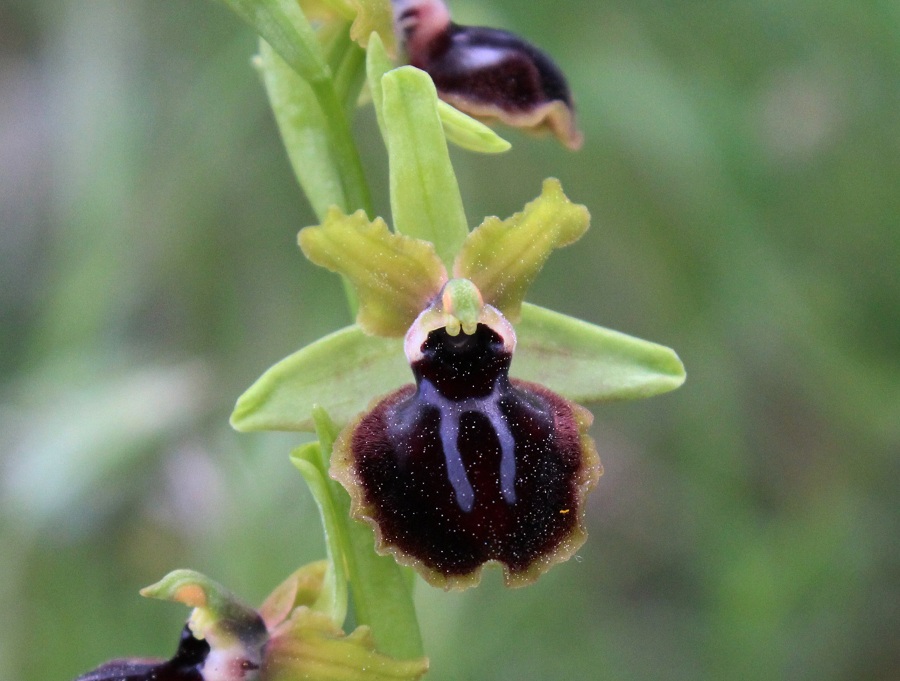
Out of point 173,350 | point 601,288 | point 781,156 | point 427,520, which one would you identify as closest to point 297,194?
point 173,350

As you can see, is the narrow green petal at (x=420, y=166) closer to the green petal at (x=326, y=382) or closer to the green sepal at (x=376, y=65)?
the green sepal at (x=376, y=65)

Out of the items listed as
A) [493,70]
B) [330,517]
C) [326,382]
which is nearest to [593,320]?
[493,70]

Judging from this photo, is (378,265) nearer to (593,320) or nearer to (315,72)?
(315,72)

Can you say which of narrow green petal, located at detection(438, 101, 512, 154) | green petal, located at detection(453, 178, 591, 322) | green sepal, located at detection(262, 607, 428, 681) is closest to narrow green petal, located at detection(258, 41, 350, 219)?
narrow green petal, located at detection(438, 101, 512, 154)

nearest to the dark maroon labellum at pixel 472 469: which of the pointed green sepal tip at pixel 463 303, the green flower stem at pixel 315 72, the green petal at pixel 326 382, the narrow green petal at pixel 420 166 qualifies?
the pointed green sepal tip at pixel 463 303

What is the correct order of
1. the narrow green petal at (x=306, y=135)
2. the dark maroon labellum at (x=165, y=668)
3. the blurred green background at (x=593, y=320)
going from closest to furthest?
the dark maroon labellum at (x=165, y=668) < the narrow green petal at (x=306, y=135) < the blurred green background at (x=593, y=320)

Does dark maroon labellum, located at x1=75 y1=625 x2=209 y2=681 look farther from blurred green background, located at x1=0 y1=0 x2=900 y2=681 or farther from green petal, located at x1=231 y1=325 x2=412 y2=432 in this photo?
blurred green background, located at x1=0 y1=0 x2=900 y2=681

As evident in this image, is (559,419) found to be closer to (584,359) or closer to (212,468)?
(584,359)
